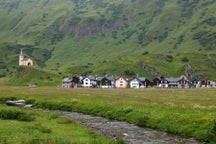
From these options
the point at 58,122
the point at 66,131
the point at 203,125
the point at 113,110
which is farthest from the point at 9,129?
the point at 113,110

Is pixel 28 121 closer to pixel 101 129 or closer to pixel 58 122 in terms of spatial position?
pixel 58 122

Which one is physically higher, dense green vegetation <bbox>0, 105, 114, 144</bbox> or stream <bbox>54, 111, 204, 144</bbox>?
dense green vegetation <bbox>0, 105, 114, 144</bbox>

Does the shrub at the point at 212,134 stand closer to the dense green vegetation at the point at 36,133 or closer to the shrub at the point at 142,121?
the dense green vegetation at the point at 36,133

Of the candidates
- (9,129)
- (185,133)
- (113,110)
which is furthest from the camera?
(113,110)

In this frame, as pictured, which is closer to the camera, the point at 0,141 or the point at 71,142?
the point at 0,141

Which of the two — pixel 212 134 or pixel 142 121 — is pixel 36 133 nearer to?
pixel 212 134

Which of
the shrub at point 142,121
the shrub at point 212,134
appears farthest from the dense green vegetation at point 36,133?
the shrub at point 212,134

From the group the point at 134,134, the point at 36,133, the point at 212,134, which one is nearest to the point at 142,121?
the point at 134,134

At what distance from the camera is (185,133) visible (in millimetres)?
44406

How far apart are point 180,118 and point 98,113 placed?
2167 centimetres

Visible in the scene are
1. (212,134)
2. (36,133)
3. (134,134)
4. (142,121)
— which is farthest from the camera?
(142,121)

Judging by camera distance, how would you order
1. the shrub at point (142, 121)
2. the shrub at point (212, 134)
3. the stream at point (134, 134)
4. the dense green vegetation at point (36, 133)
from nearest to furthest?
the dense green vegetation at point (36, 133), the shrub at point (212, 134), the stream at point (134, 134), the shrub at point (142, 121)

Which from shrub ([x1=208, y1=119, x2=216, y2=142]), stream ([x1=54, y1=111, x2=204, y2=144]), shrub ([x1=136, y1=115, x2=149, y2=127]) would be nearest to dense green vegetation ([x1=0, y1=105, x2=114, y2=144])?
stream ([x1=54, y1=111, x2=204, y2=144])

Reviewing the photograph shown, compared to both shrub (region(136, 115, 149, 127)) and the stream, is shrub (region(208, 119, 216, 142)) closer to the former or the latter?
the stream
